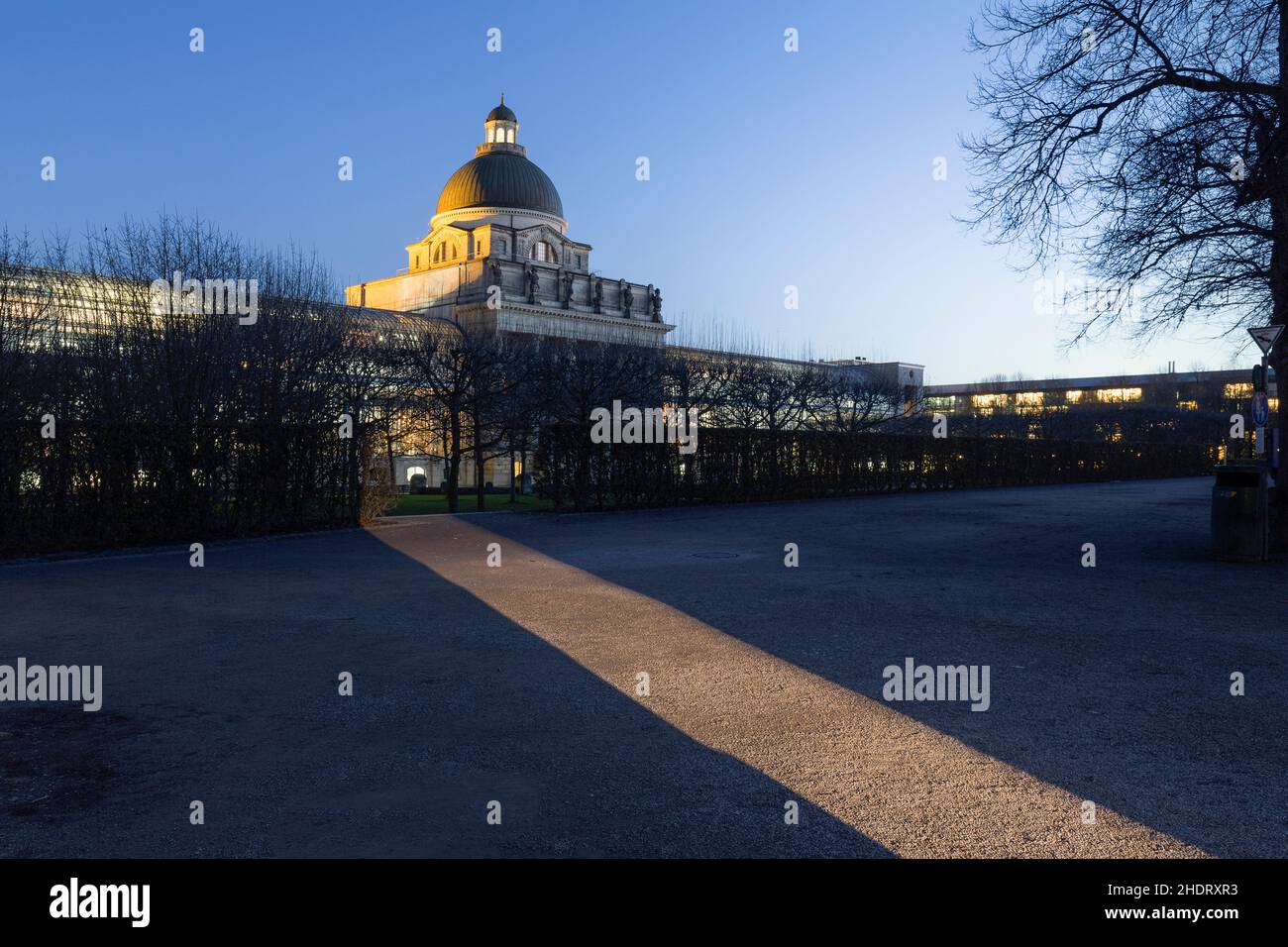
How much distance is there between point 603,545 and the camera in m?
16.3

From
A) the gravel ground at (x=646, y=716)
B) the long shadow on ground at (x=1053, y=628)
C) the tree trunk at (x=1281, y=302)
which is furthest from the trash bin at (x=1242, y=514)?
the gravel ground at (x=646, y=716)

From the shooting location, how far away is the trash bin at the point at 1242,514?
13461mm

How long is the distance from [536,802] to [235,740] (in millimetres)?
2106

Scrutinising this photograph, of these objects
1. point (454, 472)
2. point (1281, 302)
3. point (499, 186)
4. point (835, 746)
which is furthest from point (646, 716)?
point (499, 186)

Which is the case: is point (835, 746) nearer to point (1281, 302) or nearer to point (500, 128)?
point (1281, 302)

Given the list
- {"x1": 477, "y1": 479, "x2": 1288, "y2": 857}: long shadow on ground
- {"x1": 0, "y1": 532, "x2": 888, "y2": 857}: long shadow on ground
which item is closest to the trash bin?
{"x1": 477, "y1": 479, "x2": 1288, "y2": 857}: long shadow on ground

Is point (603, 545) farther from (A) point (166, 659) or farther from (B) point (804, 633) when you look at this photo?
(A) point (166, 659)

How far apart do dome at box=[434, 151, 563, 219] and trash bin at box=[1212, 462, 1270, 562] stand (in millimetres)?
87214

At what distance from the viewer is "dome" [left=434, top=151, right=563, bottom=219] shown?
309ft

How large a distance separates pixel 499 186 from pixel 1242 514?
89.1m

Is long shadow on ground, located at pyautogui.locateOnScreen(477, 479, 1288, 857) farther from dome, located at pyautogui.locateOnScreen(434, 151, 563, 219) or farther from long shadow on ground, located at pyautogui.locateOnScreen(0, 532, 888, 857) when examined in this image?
dome, located at pyautogui.locateOnScreen(434, 151, 563, 219)

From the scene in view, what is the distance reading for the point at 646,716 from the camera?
5898 mm

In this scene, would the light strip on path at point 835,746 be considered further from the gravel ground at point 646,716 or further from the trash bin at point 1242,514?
the trash bin at point 1242,514

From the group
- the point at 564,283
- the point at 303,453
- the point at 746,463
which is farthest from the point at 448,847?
the point at 564,283
